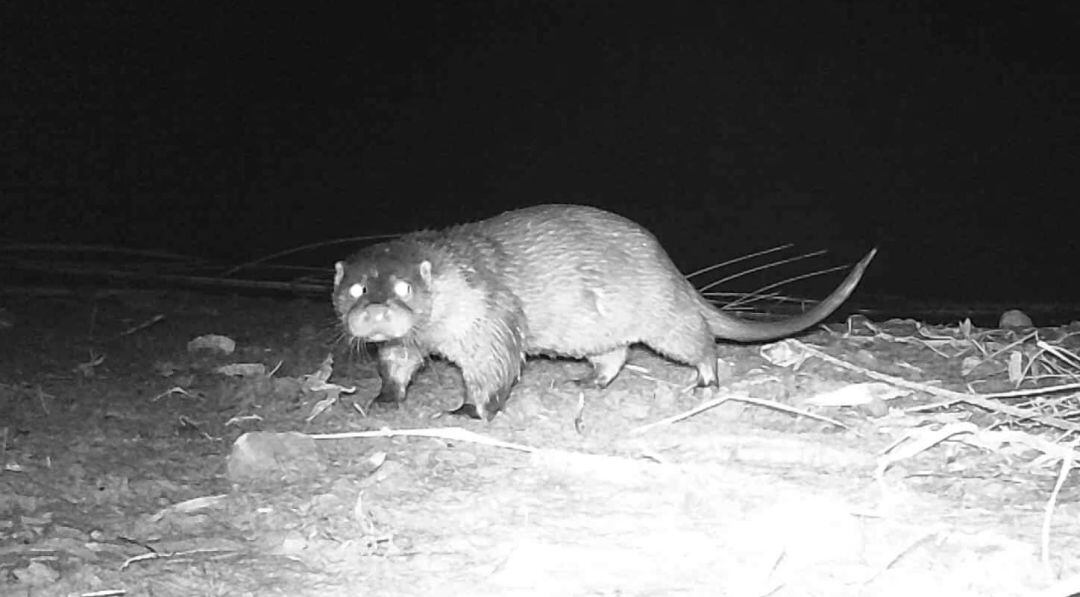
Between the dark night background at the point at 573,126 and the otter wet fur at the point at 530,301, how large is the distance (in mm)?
3566

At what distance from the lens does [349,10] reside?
12.4 metres

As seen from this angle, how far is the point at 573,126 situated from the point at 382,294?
8350mm

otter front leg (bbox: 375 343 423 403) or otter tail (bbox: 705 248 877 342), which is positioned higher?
otter tail (bbox: 705 248 877 342)

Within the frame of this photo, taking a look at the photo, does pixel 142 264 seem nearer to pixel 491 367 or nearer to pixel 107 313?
pixel 107 313

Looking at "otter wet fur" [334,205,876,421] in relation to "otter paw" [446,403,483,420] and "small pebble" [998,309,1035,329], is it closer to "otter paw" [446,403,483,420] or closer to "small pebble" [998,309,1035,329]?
"otter paw" [446,403,483,420]

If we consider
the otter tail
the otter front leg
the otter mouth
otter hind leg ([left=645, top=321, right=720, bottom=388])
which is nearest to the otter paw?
the otter front leg

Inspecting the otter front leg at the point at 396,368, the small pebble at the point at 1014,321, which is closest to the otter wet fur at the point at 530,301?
the otter front leg at the point at 396,368

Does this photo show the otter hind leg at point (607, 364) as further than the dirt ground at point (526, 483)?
Yes

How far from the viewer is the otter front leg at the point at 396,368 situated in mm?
3945

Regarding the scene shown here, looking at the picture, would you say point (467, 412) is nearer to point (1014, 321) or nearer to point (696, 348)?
point (696, 348)

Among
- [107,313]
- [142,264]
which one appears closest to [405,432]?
[107,313]

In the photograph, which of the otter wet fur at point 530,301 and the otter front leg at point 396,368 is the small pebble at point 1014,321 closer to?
the otter wet fur at point 530,301

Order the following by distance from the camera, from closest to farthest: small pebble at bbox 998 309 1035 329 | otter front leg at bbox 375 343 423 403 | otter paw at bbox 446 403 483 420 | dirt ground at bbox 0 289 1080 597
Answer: dirt ground at bbox 0 289 1080 597 < otter paw at bbox 446 403 483 420 < otter front leg at bbox 375 343 423 403 < small pebble at bbox 998 309 1035 329

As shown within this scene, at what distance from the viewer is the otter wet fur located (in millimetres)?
3793
